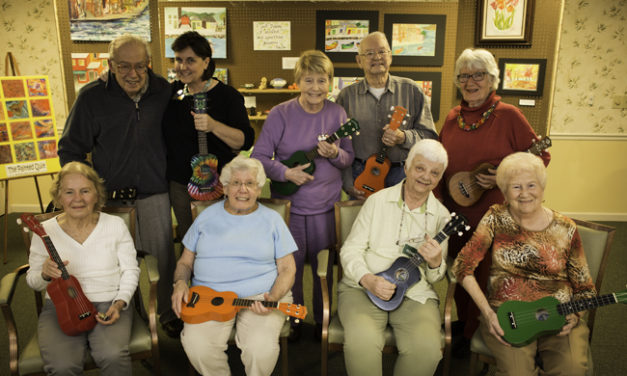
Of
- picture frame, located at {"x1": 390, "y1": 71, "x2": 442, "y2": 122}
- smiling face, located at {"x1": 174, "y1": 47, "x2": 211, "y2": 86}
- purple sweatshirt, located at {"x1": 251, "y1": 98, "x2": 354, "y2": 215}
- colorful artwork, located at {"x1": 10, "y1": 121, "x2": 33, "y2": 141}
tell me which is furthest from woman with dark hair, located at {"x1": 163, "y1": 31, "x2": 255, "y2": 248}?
picture frame, located at {"x1": 390, "y1": 71, "x2": 442, "y2": 122}

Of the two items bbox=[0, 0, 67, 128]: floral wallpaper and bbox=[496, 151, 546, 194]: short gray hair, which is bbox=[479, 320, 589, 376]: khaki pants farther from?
bbox=[0, 0, 67, 128]: floral wallpaper

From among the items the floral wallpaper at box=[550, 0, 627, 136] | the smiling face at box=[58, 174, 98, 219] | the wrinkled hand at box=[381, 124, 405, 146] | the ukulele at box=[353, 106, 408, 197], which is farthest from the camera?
the floral wallpaper at box=[550, 0, 627, 136]

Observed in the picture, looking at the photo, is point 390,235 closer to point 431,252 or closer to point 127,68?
point 431,252

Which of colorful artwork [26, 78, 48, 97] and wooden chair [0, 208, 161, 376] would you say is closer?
wooden chair [0, 208, 161, 376]

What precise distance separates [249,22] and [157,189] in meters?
2.67

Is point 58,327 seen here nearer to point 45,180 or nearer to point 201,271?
point 201,271

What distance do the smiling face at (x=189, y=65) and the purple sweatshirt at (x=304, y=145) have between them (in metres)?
0.44

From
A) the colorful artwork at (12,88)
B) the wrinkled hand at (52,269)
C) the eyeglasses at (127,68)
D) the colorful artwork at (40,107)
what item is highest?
the eyeglasses at (127,68)

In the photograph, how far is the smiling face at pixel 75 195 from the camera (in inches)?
74.6

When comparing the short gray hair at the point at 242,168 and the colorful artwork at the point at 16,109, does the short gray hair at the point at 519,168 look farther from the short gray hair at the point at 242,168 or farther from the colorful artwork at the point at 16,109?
the colorful artwork at the point at 16,109

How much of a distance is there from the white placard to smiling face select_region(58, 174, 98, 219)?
2.96 metres

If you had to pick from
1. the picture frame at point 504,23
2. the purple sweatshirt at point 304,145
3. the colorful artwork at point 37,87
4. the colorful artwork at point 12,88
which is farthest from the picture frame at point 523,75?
the colorful artwork at point 12,88

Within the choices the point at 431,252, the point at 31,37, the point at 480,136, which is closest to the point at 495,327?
the point at 431,252

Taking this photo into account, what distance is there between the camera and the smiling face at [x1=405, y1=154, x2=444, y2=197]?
6.35ft
